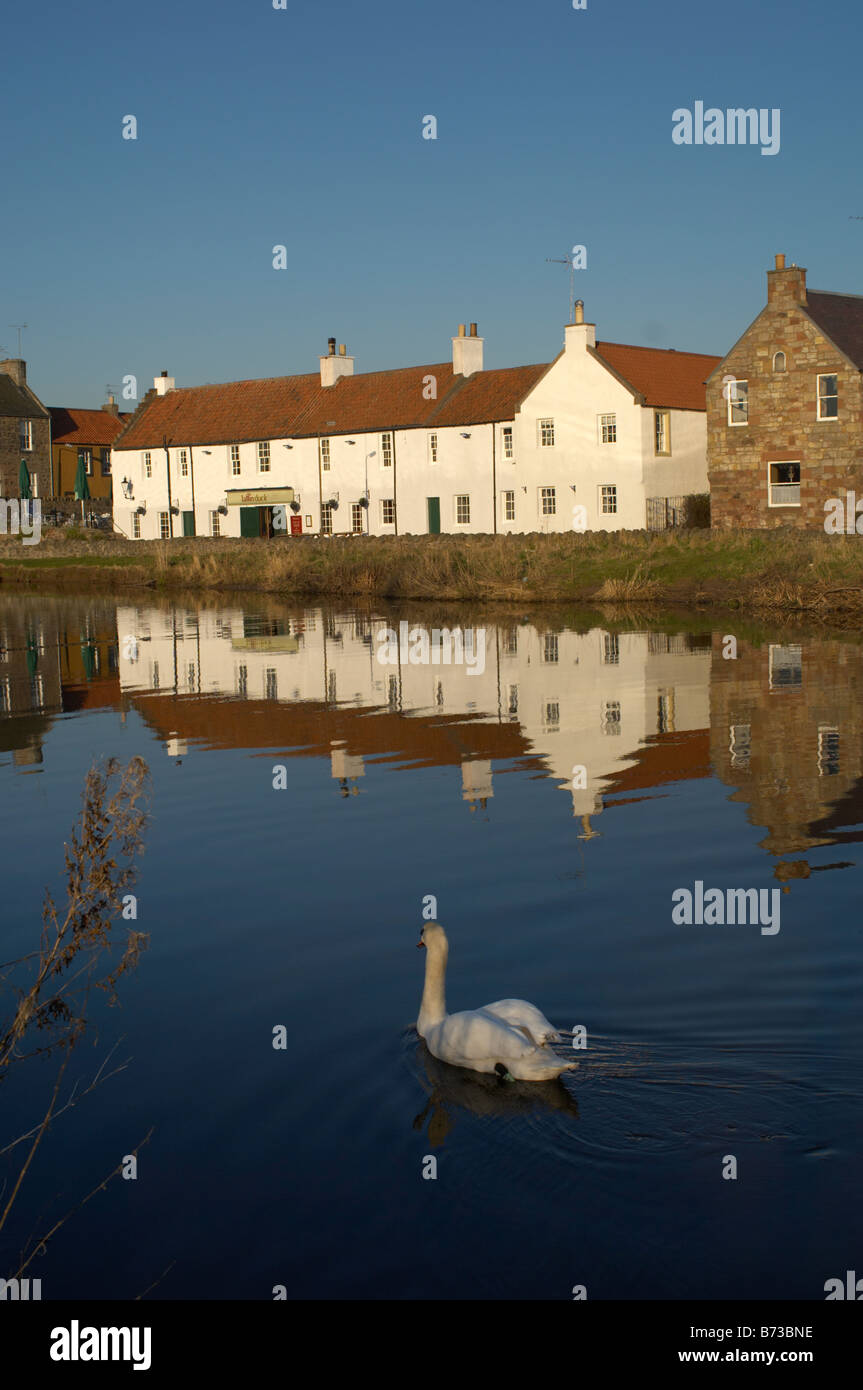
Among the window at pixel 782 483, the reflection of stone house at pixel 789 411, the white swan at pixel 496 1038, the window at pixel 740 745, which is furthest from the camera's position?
the window at pixel 782 483

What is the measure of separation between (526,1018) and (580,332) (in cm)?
5190

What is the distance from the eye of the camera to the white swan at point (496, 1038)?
7496mm

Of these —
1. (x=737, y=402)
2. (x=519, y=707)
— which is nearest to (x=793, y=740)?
(x=519, y=707)

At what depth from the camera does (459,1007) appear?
352 inches

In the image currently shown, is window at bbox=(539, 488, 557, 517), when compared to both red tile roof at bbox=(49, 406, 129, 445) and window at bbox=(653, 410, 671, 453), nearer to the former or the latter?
window at bbox=(653, 410, 671, 453)

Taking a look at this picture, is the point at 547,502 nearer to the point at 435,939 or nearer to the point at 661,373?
the point at 661,373

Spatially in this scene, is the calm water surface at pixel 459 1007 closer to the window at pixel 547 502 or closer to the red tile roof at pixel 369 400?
the window at pixel 547 502

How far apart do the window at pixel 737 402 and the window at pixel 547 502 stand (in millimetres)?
9810

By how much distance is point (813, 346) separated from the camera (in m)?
48.9

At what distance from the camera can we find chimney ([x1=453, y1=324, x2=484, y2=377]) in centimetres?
6594

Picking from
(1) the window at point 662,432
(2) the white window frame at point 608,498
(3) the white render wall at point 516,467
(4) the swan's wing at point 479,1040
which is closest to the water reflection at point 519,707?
(4) the swan's wing at point 479,1040

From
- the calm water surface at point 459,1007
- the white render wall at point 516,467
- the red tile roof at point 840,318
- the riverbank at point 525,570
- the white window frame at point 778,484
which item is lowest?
the calm water surface at point 459,1007

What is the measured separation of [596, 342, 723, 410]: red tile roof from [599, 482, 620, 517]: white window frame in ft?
11.9
